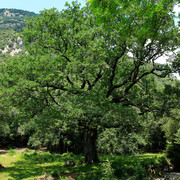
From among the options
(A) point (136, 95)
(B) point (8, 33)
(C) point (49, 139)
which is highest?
(B) point (8, 33)

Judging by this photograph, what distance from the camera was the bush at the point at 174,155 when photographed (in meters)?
17.1

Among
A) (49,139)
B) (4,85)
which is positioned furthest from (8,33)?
(4,85)

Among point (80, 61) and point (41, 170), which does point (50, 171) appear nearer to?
point (41, 170)

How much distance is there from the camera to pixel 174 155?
1742cm

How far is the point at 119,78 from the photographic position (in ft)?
43.7

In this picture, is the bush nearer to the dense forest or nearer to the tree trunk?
the dense forest

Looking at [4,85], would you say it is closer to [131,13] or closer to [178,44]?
[131,13]

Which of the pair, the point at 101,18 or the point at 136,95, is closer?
the point at 101,18

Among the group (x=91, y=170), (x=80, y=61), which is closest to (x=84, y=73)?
(x=80, y=61)

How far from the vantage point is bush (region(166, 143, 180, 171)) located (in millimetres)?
17059

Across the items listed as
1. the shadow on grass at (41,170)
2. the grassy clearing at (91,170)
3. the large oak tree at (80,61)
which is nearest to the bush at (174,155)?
the grassy clearing at (91,170)

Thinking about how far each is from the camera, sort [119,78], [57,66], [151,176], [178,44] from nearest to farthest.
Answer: [178,44], [57,66], [151,176], [119,78]

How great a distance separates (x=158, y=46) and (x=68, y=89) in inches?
260

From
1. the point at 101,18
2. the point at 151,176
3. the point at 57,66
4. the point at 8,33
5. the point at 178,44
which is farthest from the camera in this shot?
the point at 8,33
